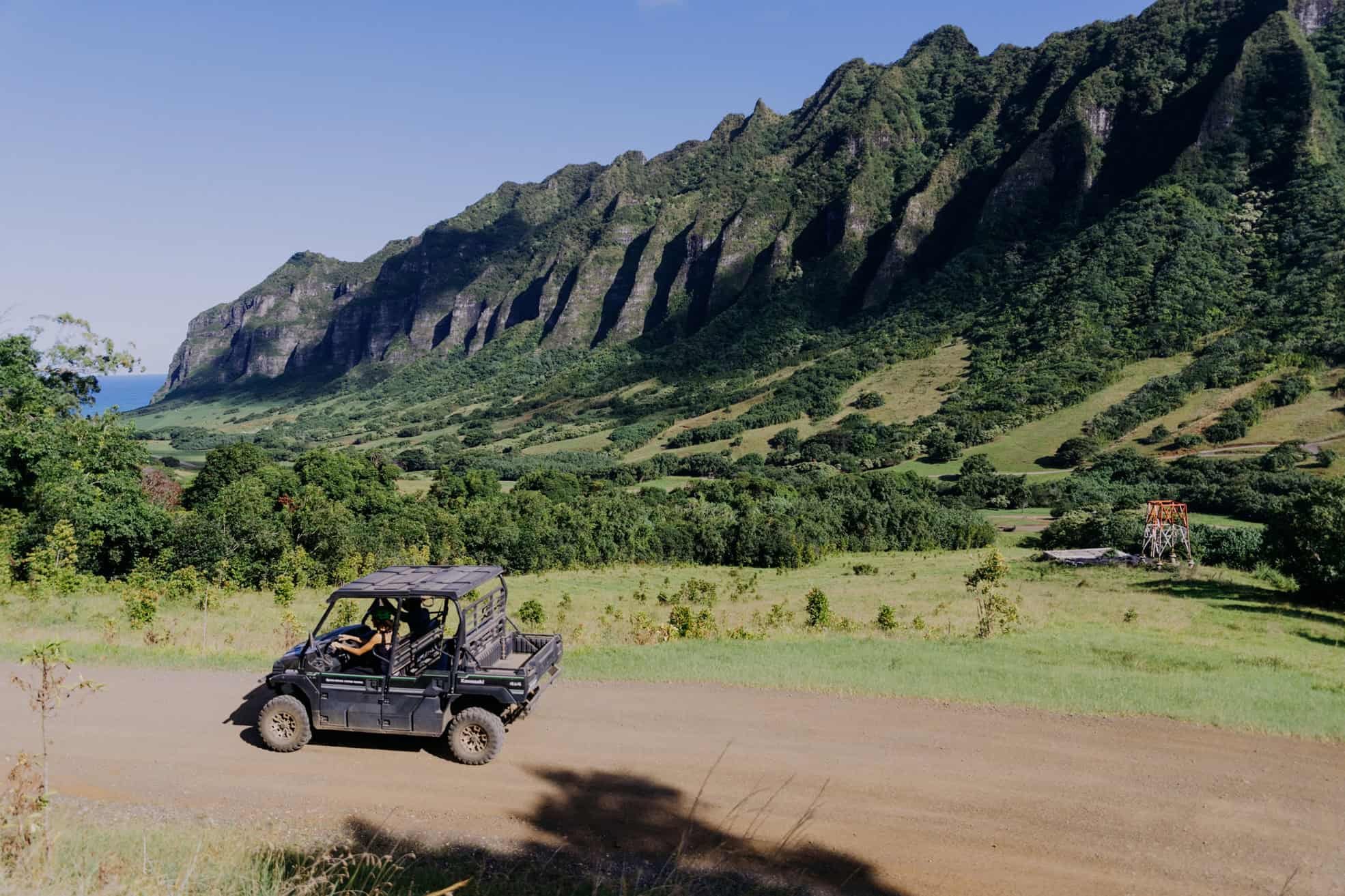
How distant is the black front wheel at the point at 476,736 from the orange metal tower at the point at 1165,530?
40479 millimetres

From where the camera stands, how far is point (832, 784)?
30.9ft

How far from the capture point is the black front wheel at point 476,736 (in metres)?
10.0

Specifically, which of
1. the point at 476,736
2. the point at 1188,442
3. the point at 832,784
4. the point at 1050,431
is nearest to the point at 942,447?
the point at 1050,431

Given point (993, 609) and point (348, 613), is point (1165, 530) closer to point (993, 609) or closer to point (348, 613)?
point (993, 609)

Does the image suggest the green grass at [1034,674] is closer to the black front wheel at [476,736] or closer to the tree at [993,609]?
the tree at [993,609]

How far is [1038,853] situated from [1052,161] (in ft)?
593

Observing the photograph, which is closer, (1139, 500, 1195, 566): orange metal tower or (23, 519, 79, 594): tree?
(23, 519, 79, 594): tree

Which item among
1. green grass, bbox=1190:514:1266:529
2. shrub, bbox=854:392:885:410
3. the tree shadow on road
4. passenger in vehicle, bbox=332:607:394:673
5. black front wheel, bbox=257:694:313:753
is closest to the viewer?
the tree shadow on road

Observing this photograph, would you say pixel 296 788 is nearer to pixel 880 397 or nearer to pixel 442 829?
pixel 442 829

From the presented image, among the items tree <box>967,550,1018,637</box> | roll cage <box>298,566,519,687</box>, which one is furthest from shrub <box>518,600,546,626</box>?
roll cage <box>298,566,519,687</box>

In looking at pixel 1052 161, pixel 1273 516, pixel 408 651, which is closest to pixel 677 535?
pixel 1273 516

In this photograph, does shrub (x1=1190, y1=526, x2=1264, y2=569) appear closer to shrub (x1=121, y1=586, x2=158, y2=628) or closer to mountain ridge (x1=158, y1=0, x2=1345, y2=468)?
mountain ridge (x1=158, y1=0, x2=1345, y2=468)

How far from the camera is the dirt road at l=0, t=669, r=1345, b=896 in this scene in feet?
25.7

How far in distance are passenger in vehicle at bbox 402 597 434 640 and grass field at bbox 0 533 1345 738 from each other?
3522mm
